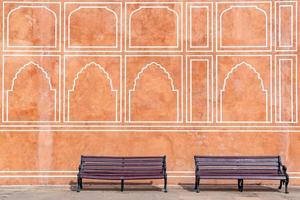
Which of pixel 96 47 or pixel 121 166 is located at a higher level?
pixel 96 47

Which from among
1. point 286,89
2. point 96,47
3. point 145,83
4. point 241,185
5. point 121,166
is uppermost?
point 96,47

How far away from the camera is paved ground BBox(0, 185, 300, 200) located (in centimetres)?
977

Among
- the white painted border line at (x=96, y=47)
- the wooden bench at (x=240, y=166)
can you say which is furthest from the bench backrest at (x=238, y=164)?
the white painted border line at (x=96, y=47)

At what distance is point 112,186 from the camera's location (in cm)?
1123

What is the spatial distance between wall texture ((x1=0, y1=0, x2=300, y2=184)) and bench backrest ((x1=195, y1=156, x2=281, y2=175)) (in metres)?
0.36

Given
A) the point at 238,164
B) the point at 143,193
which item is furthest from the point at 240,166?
the point at 143,193

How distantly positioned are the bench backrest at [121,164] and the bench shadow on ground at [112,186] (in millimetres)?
358

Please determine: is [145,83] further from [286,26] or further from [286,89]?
[286,26]

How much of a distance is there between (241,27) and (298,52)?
4.12ft

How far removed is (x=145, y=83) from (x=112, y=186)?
218cm

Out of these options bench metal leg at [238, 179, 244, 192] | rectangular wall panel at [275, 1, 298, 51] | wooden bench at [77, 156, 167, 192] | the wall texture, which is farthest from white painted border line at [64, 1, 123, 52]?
bench metal leg at [238, 179, 244, 192]

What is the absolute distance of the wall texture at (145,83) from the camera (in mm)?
11297

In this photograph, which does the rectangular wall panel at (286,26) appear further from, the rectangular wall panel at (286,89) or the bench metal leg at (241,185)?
the bench metal leg at (241,185)

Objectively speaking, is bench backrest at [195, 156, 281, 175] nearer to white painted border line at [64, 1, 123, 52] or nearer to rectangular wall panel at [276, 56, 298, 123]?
rectangular wall panel at [276, 56, 298, 123]
